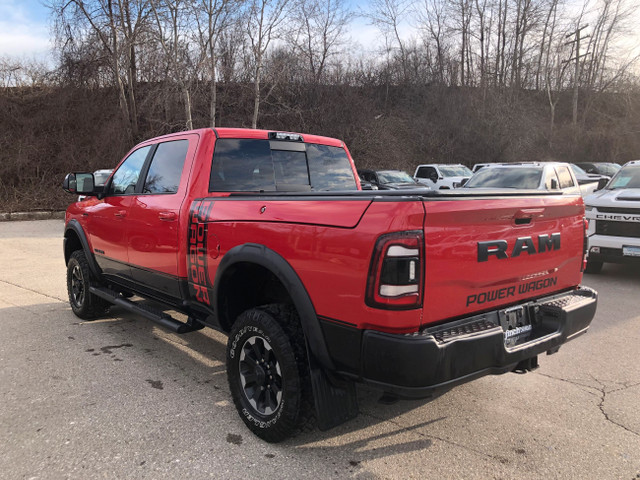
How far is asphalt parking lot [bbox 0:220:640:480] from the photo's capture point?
2.61 metres

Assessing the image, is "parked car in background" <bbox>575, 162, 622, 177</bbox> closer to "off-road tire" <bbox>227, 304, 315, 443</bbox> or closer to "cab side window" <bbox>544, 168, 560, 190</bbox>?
"cab side window" <bbox>544, 168, 560, 190</bbox>

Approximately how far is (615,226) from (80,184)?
7.47m

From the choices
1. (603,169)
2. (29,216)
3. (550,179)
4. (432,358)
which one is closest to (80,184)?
(432,358)

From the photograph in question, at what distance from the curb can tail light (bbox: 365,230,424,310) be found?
1887 cm

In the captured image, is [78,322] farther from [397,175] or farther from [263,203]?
[397,175]

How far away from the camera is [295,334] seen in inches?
108

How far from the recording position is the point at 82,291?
5391 mm

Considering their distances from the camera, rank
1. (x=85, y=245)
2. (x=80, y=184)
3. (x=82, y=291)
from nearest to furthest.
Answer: (x=80, y=184)
(x=85, y=245)
(x=82, y=291)

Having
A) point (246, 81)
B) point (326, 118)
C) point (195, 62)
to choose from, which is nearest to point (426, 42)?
point (326, 118)

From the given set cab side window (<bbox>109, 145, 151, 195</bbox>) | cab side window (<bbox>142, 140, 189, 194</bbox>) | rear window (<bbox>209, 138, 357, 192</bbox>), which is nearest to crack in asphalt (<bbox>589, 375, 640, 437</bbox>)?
rear window (<bbox>209, 138, 357, 192</bbox>)

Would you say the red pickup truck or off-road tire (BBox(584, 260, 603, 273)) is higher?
the red pickup truck

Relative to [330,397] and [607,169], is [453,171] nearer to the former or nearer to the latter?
[607,169]

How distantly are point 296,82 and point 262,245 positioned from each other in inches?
1179

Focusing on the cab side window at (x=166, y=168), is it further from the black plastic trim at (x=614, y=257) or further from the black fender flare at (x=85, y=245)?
the black plastic trim at (x=614, y=257)
